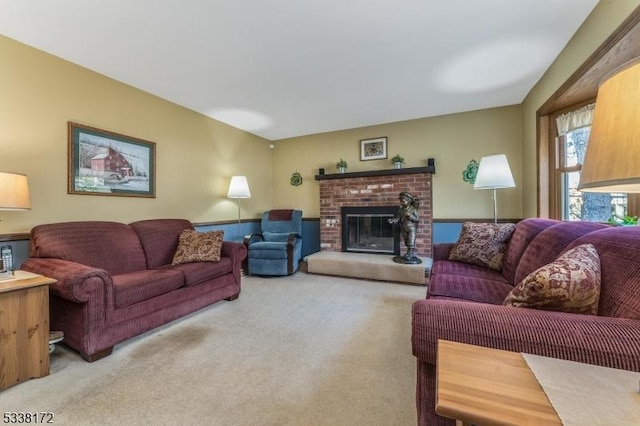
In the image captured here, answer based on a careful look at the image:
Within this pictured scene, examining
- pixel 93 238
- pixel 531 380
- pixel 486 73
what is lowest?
pixel 531 380

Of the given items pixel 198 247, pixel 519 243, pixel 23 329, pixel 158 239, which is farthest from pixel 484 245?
pixel 23 329

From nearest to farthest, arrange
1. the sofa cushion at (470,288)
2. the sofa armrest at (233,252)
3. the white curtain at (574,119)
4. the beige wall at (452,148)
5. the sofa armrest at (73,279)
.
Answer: the sofa cushion at (470,288) < the sofa armrest at (73,279) < the white curtain at (574,119) < the sofa armrest at (233,252) < the beige wall at (452,148)

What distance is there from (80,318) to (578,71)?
4.14 meters

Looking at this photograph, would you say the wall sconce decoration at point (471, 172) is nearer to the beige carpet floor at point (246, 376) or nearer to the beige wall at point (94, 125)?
the beige carpet floor at point (246, 376)

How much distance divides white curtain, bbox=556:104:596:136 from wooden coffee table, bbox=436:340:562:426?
285cm

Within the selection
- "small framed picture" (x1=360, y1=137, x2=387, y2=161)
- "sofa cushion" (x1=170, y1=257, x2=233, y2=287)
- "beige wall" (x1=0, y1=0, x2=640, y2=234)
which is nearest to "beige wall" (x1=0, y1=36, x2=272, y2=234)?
"beige wall" (x1=0, y1=0, x2=640, y2=234)

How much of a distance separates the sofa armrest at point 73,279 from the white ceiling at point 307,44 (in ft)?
5.84

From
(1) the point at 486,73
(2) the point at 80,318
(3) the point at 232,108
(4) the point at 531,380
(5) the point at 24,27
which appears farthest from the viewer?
(3) the point at 232,108

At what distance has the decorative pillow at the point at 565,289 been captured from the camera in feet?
3.13

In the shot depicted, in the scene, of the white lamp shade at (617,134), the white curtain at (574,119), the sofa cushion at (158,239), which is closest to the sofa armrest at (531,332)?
the white lamp shade at (617,134)

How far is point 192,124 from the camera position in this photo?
3.72 meters

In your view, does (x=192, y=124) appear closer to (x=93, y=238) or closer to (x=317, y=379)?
(x=93, y=238)

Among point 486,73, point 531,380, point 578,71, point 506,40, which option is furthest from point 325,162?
point 531,380

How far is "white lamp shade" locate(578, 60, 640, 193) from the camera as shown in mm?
482
